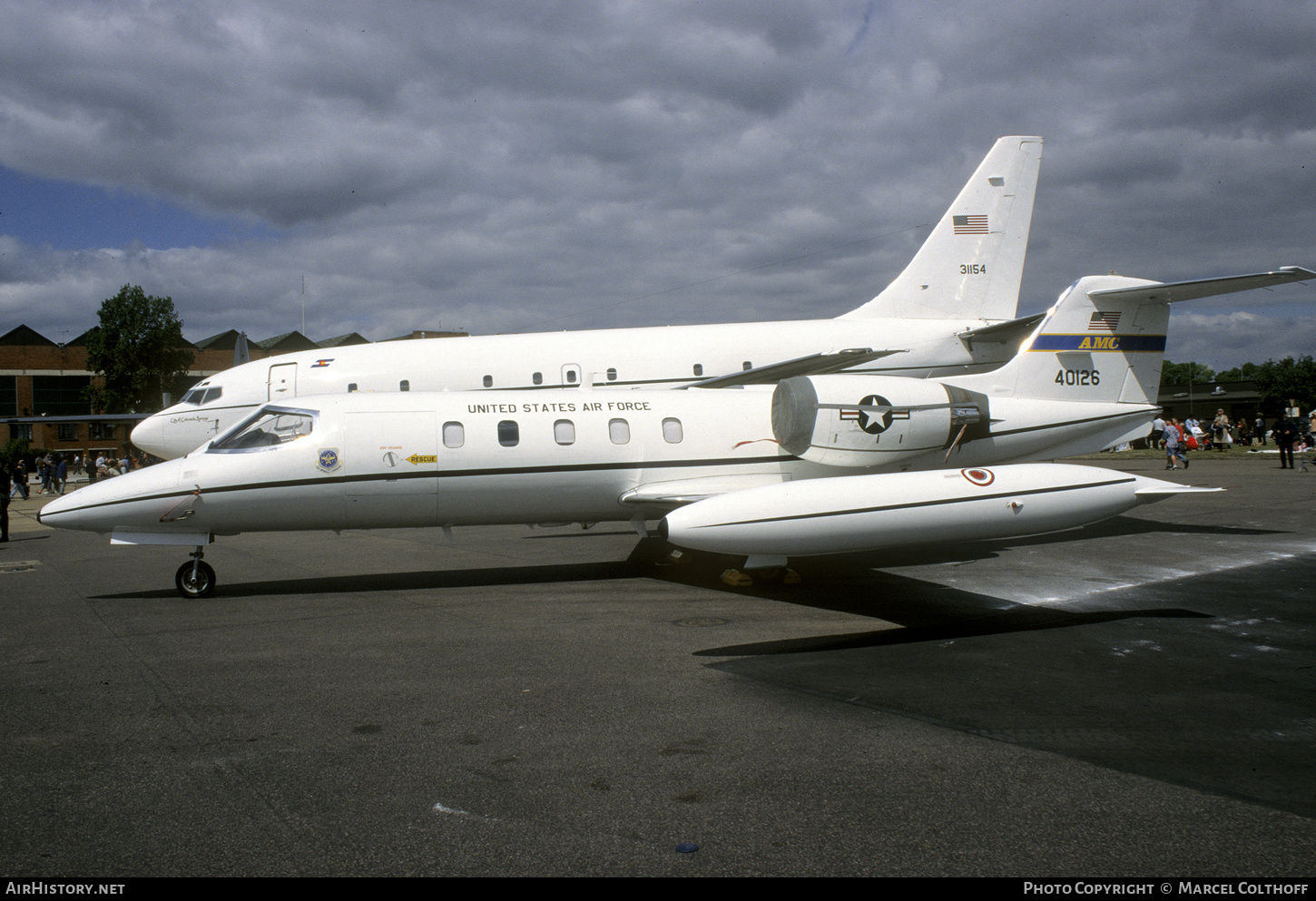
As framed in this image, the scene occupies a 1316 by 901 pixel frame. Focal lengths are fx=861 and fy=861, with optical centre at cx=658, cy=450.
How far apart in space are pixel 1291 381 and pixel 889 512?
115494mm

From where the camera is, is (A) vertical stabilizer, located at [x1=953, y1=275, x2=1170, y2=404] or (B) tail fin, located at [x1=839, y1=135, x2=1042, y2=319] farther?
(B) tail fin, located at [x1=839, y1=135, x2=1042, y2=319]

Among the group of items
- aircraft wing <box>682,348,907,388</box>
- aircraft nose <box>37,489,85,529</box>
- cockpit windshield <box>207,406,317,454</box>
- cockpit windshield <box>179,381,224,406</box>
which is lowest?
aircraft nose <box>37,489,85,529</box>

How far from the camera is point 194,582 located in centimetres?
1027

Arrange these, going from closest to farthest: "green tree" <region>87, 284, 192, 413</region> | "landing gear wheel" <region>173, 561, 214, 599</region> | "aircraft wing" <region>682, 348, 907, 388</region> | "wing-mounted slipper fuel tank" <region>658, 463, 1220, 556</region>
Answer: "wing-mounted slipper fuel tank" <region>658, 463, 1220, 556</region> → "landing gear wheel" <region>173, 561, 214, 599</region> → "aircraft wing" <region>682, 348, 907, 388</region> → "green tree" <region>87, 284, 192, 413</region>

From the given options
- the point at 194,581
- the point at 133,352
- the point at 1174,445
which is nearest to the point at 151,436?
the point at 194,581

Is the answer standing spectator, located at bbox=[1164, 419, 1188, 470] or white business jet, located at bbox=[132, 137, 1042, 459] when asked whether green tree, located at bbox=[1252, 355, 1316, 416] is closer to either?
standing spectator, located at bbox=[1164, 419, 1188, 470]

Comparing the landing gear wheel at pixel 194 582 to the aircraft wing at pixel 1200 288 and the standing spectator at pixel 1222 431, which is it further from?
the standing spectator at pixel 1222 431

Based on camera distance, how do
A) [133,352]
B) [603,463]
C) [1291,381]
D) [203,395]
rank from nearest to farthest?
[603,463] → [203,395] → [133,352] → [1291,381]

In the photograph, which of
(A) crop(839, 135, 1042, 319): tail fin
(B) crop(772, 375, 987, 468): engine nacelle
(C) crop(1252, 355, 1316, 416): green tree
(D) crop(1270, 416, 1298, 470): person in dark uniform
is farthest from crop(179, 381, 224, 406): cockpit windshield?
(C) crop(1252, 355, 1316, 416): green tree

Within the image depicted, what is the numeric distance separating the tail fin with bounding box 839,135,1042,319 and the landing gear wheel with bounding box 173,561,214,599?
543 inches

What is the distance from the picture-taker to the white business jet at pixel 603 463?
29.7ft

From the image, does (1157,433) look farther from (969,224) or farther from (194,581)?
(194,581)

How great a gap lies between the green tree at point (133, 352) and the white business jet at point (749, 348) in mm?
65360

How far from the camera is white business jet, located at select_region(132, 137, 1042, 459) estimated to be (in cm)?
1669
